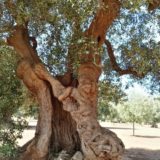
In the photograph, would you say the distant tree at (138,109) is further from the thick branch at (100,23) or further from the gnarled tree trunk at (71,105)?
the thick branch at (100,23)

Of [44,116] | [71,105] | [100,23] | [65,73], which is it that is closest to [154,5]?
[100,23]

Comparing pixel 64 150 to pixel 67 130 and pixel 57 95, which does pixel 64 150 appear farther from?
pixel 57 95

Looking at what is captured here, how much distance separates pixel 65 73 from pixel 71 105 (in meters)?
1.62

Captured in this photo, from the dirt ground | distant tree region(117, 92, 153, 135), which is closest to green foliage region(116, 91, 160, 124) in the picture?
distant tree region(117, 92, 153, 135)

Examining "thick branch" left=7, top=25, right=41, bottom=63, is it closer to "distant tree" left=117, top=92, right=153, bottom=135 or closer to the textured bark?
the textured bark

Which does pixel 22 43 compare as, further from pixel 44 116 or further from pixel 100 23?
pixel 100 23

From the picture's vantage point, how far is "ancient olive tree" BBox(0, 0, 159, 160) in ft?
35.0

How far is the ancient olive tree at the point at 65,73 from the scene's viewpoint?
35.0ft

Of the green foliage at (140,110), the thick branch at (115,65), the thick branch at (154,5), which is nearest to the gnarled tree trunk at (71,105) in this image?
the thick branch at (154,5)

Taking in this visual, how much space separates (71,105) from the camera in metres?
11.3

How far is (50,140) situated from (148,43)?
4.19 meters

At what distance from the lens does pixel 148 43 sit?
12523 mm

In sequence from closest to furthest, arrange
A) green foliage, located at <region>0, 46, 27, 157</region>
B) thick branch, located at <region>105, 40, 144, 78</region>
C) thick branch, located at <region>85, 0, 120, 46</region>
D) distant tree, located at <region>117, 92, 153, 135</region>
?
1. thick branch, located at <region>85, 0, 120, 46</region>
2. green foliage, located at <region>0, 46, 27, 157</region>
3. thick branch, located at <region>105, 40, 144, 78</region>
4. distant tree, located at <region>117, 92, 153, 135</region>

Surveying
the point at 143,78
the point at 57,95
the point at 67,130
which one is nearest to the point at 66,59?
the point at 57,95
